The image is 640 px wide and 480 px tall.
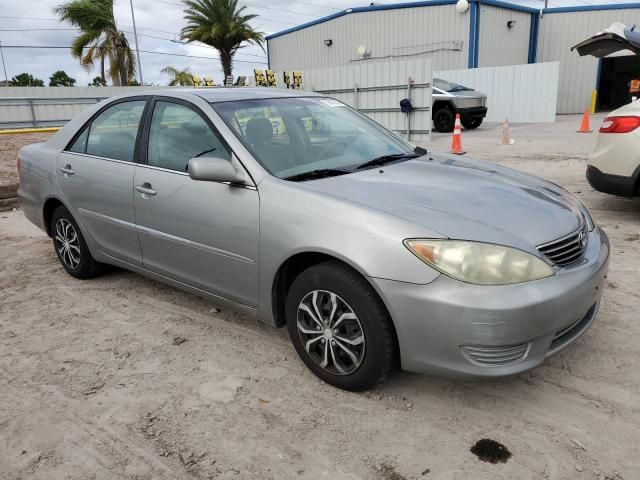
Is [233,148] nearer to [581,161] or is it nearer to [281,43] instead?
[581,161]

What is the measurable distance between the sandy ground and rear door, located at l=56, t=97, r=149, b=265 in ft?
1.84

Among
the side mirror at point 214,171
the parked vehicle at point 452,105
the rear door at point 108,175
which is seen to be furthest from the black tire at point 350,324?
the parked vehicle at point 452,105

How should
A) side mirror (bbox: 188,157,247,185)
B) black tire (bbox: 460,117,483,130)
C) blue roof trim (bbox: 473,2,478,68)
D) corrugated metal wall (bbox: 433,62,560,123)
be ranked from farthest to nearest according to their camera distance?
blue roof trim (bbox: 473,2,478,68) < corrugated metal wall (bbox: 433,62,560,123) < black tire (bbox: 460,117,483,130) < side mirror (bbox: 188,157,247,185)

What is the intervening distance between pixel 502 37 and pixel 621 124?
24576 mm

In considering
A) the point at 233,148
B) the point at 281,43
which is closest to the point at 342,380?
the point at 233,148

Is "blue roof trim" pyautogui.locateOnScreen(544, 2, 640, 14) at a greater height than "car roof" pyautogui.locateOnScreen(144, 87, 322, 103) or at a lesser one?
greater

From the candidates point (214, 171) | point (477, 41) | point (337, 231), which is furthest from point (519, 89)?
point (337, 231)

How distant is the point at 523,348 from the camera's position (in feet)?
7.55

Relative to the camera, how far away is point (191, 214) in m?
3.12

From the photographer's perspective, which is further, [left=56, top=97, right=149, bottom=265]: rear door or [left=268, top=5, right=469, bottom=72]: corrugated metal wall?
[left=268, top=5, right=469, bottom=72]: corrugated metal wall

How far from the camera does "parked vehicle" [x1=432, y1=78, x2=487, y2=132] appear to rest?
16.4m

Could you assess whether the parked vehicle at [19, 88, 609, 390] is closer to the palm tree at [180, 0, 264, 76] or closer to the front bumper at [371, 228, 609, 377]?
the front bumper at [371, 228, 609, 377]

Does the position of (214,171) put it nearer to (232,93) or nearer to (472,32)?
(232,93)

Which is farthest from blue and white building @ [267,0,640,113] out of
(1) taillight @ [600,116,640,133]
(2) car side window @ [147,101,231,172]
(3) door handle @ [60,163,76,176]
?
(2) car side window @ [147,101,231,172]
